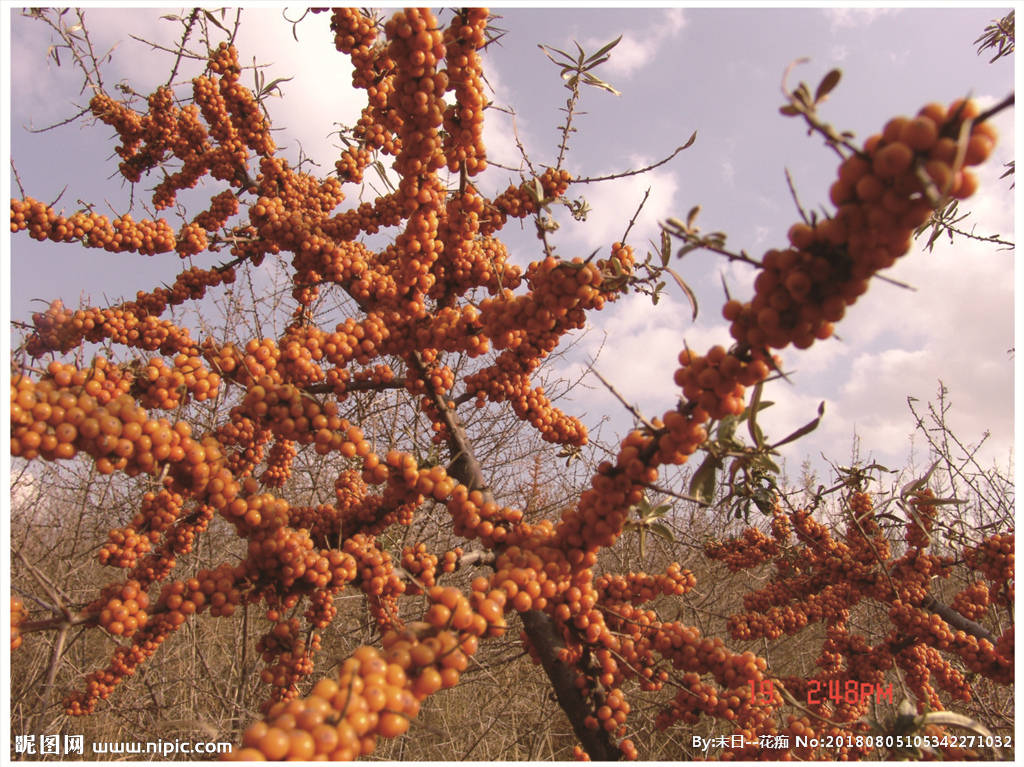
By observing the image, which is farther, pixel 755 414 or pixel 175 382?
pixel 175 382

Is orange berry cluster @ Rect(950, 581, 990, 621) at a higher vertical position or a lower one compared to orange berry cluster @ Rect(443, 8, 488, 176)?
lower

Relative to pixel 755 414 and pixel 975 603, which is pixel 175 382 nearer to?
pixel 755 414

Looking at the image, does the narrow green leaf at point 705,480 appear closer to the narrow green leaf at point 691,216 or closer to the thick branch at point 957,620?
the narrow green leaf at point 691,216

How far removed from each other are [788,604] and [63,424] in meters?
3.76

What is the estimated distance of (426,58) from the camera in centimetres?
174

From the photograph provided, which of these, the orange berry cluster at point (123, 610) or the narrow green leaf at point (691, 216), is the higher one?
the narrow green leaf at point (691, 216)

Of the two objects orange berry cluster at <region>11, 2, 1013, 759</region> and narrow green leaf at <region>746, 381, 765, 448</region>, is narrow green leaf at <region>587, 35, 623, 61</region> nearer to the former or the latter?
orange berry cluster at <region>11, 2, 1013, 759</region>

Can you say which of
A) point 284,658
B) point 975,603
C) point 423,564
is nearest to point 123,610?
point 284,658

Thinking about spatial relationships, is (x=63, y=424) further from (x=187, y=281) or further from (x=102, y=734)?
(x=102, y=734)

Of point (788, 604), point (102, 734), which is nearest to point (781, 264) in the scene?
point (788, 604)

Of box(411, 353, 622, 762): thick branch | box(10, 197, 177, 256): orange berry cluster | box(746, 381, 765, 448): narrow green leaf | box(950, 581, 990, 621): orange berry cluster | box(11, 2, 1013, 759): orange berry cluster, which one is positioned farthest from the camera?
box(950, 581, 990, 621): orange berry cluster

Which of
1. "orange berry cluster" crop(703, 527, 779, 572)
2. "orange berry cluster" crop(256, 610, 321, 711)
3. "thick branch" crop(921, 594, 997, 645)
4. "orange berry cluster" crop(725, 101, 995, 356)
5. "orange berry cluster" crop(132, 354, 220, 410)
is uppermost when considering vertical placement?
"orange berry cluster" crop(132, 354, 220, 410)
